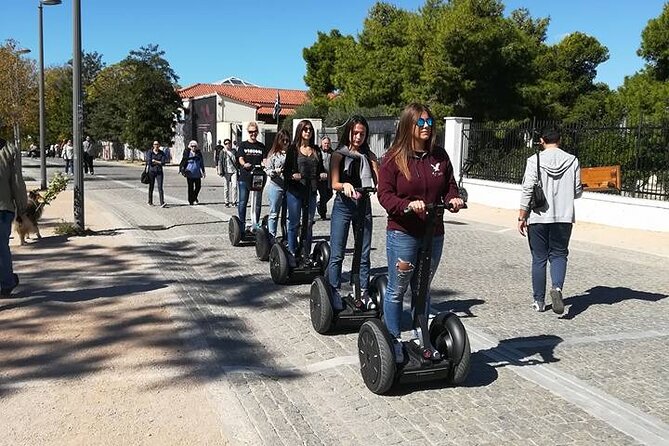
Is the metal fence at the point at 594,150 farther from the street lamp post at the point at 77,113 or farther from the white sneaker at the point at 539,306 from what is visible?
the street lamp post at the point at 77,113

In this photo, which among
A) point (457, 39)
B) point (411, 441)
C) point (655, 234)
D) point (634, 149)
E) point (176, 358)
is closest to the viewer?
point (411, 441)

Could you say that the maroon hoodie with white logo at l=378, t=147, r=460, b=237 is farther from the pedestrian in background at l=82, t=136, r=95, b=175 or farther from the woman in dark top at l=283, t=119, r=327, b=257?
the pedestrian in background at l=82, t=136, r=95, b=175

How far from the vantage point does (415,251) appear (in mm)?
4223

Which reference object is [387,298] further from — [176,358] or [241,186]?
[241,186]

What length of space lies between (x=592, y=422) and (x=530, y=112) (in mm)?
24459

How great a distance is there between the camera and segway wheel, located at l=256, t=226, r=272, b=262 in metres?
8.57

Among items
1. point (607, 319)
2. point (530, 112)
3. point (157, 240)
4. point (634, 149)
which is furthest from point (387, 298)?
point (530, 112)

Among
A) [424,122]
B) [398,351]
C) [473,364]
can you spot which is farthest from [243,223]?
[424,122]

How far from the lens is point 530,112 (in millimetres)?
26703

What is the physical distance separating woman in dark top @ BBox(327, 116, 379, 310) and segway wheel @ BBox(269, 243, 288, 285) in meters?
1.31

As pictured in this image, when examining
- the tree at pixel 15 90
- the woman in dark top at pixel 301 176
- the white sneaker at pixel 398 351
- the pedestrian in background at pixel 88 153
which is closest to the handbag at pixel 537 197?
the woman in dark top at pixel 301 176

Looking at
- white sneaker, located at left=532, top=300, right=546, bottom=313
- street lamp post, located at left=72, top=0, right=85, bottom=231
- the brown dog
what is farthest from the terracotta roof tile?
white sneaker, located at left=532, top=300, right=546, bottom=313

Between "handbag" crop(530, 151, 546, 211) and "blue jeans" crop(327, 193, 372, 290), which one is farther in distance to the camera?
"handbag" crop(530, 151, 546, 211)

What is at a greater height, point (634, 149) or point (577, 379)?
point (634, 149)
